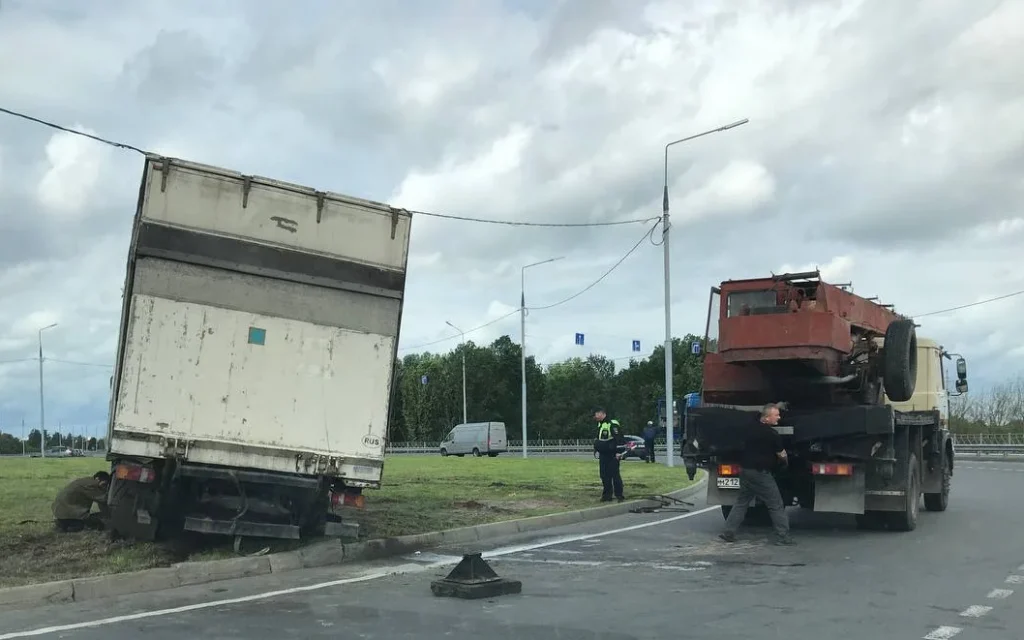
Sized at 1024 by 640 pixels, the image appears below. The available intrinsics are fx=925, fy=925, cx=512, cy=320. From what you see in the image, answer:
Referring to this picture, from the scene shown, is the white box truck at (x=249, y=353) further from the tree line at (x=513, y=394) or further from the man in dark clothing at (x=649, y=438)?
the tree line at (x=513, y=394)

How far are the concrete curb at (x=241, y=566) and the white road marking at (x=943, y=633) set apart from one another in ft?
20.0

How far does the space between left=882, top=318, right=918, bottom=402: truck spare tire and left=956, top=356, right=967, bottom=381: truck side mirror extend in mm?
4417

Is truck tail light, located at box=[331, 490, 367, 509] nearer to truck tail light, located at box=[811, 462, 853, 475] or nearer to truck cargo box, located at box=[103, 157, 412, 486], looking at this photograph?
truck cargo box, located at box=[103, 157, 412, 486]

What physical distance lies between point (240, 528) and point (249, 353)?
1769 mm

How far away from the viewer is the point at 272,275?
31.4ft

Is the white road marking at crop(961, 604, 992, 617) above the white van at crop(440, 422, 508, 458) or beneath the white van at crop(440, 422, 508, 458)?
beneath

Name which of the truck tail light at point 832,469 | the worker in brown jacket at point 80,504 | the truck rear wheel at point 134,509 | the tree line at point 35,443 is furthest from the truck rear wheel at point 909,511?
the tree line at point 35,443

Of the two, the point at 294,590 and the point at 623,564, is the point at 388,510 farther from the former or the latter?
the point at 294,590

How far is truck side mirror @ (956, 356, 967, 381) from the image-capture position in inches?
635

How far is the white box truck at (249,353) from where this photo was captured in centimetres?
916

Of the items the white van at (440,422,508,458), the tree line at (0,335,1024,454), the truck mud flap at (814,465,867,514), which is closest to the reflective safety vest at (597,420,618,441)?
the truck mud flap at (814,465,867,514)

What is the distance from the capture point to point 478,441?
5712 cm

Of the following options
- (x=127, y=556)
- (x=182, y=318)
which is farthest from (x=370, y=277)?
(x=127, y=556)

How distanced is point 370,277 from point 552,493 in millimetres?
9061
